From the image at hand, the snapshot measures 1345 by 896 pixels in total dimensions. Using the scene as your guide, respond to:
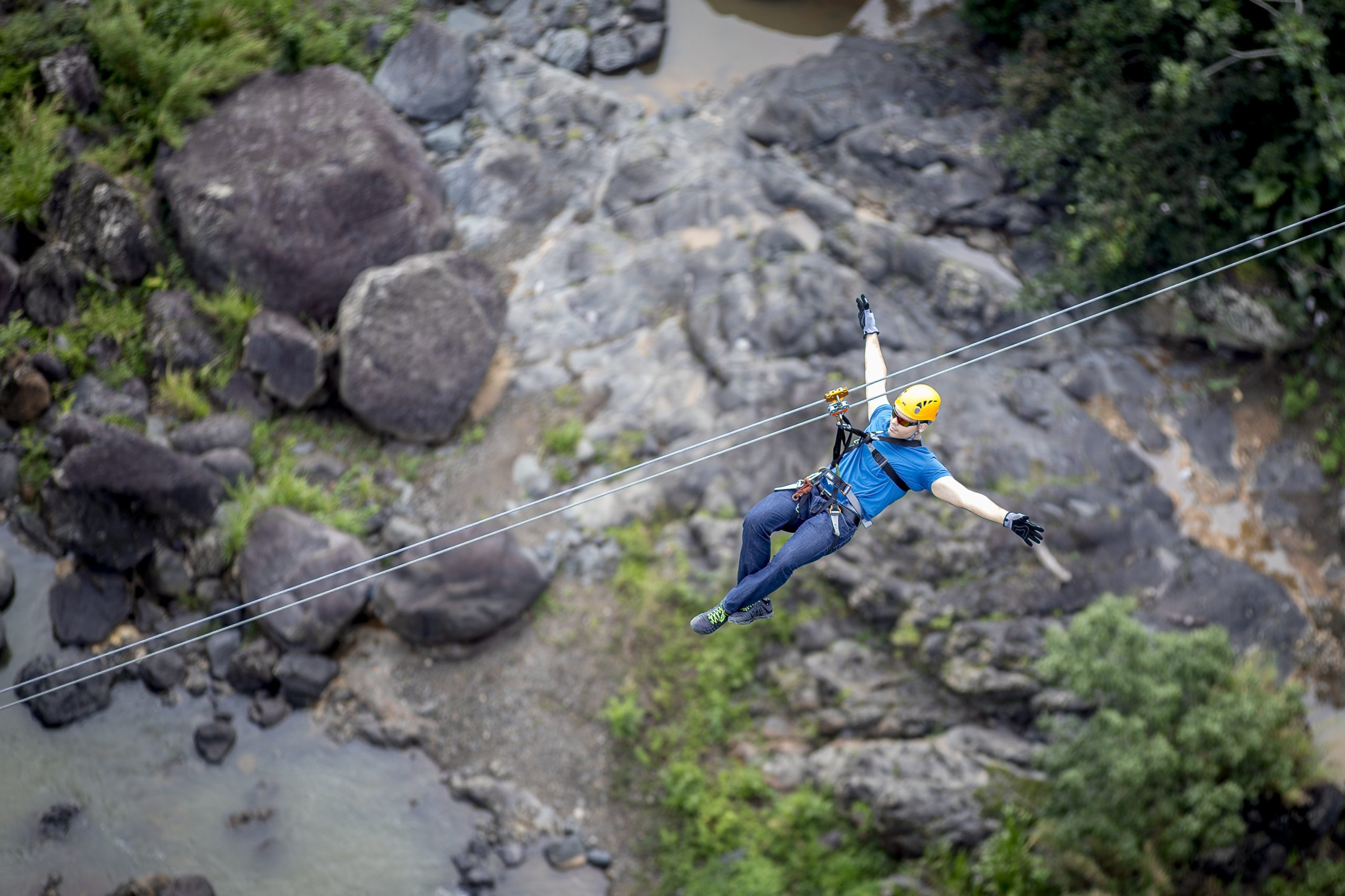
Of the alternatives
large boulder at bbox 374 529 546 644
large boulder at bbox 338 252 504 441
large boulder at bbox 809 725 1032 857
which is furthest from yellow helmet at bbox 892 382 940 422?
large boulder at bbox 338 252 504 441

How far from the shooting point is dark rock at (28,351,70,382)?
12000 millimetres

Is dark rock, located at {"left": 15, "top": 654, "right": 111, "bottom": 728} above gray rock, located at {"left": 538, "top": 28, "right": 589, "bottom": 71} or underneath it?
underneath

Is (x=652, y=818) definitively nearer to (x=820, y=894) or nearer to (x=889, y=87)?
(x=820, y=894)

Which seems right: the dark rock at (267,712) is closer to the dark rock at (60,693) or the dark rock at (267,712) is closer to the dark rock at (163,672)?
the dark rock at (163,672)

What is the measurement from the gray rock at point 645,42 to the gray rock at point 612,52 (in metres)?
0.06

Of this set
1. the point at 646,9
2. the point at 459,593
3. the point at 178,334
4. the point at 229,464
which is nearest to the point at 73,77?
the point at 178,334

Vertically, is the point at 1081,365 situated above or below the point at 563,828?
above

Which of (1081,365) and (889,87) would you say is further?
(889,87)

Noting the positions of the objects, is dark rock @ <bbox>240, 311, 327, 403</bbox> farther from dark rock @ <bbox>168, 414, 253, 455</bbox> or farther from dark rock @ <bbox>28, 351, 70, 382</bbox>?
dark rock @ <bbox>28, 351, 70, 382</bbox>

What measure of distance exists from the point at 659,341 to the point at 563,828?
20.2 ft

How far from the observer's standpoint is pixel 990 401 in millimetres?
12422

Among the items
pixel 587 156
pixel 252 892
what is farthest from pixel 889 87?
pixel 252 892

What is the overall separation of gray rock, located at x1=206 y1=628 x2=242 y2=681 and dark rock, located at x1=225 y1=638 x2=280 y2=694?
0.15 ft

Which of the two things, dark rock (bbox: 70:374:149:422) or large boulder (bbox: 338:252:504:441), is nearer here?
dark rock (bbox: 70:374:149:422)
